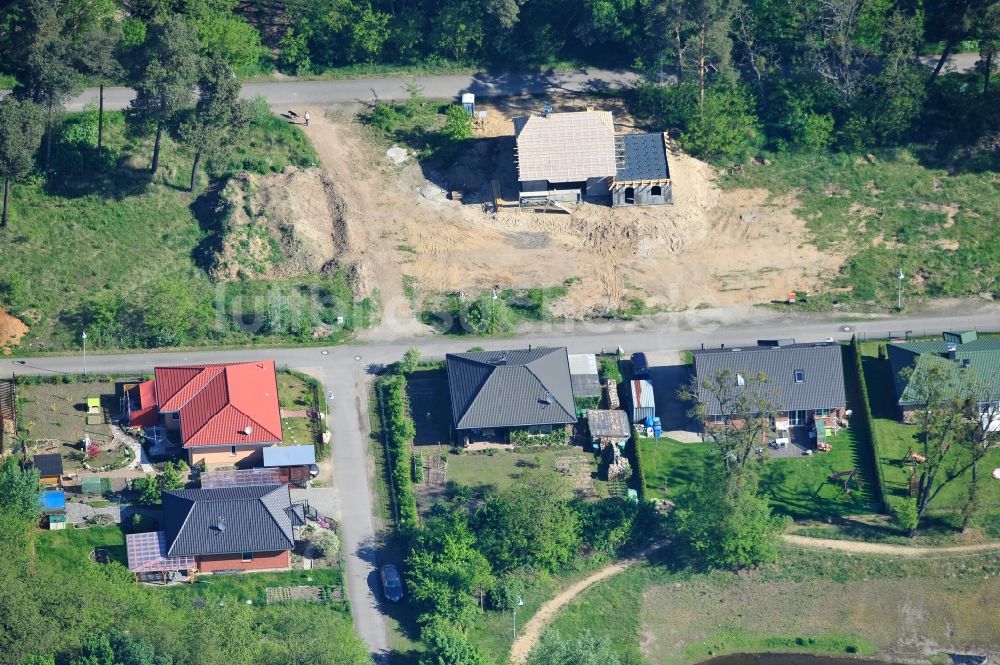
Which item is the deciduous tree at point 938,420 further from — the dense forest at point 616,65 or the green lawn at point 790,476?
the dense forest at point 616,65

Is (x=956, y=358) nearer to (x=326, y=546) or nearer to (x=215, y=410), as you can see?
(x=326, y=546)

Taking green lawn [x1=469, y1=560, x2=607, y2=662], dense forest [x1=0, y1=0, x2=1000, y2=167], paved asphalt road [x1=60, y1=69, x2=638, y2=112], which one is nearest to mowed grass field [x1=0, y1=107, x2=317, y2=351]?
paved asphalt road [x1=60, y1=69, x2=638, y2=112]

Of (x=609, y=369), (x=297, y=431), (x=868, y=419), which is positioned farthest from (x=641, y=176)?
(x=297, y=431)

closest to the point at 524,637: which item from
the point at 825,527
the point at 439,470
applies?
the point at 439,470

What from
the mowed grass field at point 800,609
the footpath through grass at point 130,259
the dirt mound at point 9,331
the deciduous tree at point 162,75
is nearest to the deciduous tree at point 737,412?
the mowed grass field at point 800,609

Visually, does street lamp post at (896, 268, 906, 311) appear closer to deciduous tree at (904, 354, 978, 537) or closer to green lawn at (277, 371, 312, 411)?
deciduous tree at (904, 354, 978, 537)

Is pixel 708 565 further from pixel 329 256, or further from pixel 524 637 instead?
pixel 329 256
